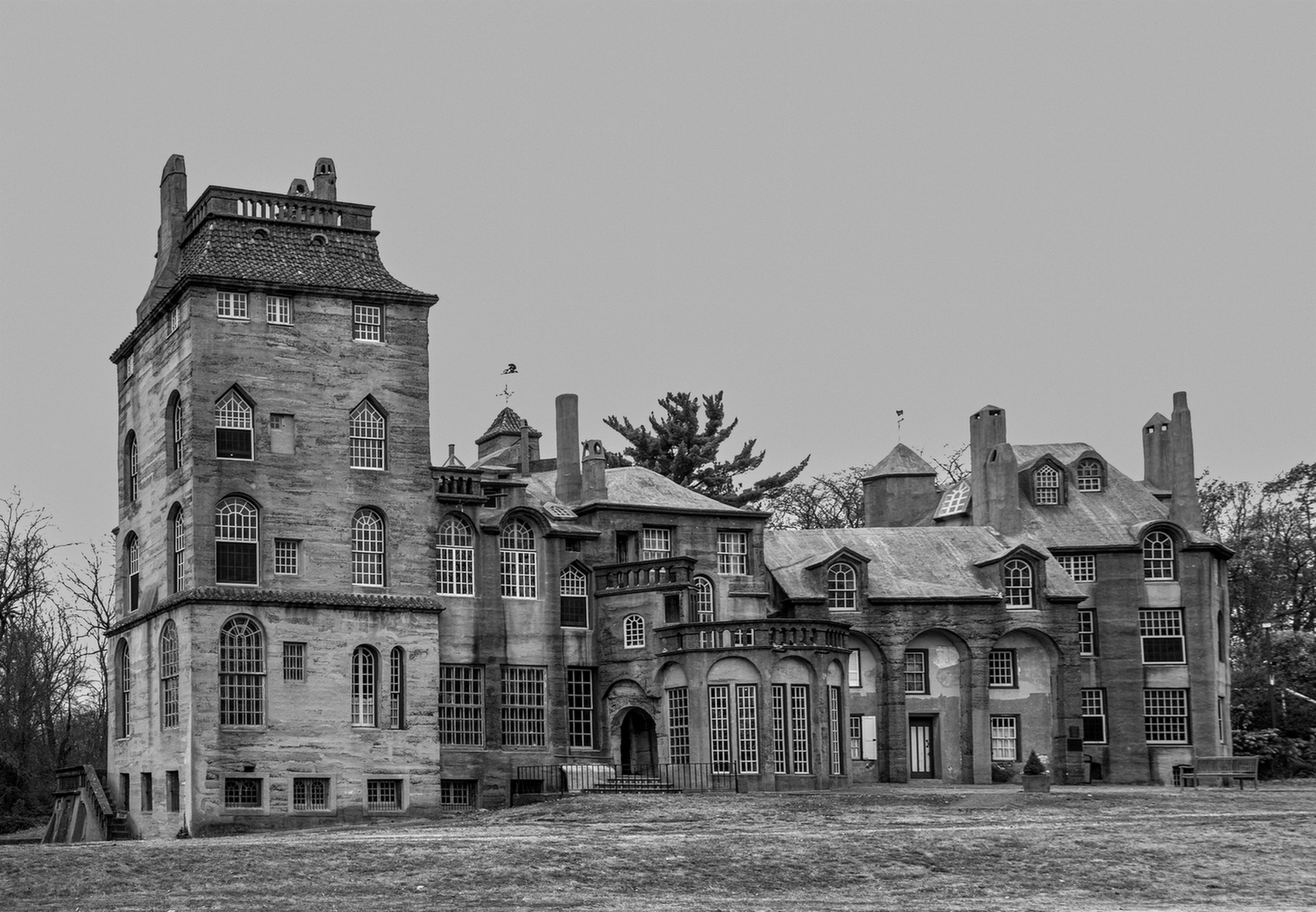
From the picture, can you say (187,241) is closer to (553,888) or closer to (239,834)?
(239,834)

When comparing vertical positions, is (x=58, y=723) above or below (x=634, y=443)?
below

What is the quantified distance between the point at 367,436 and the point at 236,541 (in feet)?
15.9

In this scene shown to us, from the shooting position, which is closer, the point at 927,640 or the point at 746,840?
the point at 746,840

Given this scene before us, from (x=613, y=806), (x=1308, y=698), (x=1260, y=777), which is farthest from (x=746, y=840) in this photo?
(x=1308, y=698)

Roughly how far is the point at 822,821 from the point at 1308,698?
39.7 m

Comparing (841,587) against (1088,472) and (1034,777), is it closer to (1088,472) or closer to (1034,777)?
(1034,777)

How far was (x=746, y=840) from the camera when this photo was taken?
4031cm

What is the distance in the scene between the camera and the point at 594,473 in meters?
63.5

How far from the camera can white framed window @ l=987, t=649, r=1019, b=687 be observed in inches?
2557

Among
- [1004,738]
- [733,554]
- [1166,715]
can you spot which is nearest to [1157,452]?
[1166,715]

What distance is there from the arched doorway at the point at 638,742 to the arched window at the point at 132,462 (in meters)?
15.8

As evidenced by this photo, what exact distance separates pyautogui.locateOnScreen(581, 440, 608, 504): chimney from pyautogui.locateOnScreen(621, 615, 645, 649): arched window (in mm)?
4146

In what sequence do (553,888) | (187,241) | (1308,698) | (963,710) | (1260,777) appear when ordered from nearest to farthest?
(553,888), (187,241), (963,710), (1260,777), (1308,698)

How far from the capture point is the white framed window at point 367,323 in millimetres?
57656
